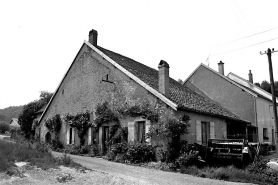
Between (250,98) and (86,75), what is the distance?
A: 1498 cm

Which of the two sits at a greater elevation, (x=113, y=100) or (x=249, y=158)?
(x=113, y=100)

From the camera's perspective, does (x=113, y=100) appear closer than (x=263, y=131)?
Yes

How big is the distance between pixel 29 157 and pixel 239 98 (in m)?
19.6

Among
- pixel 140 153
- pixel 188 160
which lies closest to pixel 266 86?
pixel 140 153

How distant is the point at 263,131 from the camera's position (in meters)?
25.8

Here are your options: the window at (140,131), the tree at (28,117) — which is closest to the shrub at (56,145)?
the window at (140,131)

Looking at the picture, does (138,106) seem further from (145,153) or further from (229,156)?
(229,156)

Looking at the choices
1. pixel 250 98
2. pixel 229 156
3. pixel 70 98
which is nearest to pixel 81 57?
pixel 70 98

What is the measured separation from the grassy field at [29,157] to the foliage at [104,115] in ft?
18.1

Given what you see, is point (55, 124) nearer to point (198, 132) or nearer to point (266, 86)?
point (198, 132)

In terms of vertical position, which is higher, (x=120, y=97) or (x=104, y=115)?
(x=120, y=97)

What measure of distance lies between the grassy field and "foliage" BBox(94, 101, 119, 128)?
552 centimetres

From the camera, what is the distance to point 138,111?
15500 mm

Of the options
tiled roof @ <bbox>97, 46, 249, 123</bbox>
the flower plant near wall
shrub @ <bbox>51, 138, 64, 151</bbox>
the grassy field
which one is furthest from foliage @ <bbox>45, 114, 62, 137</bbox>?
the grassy field
